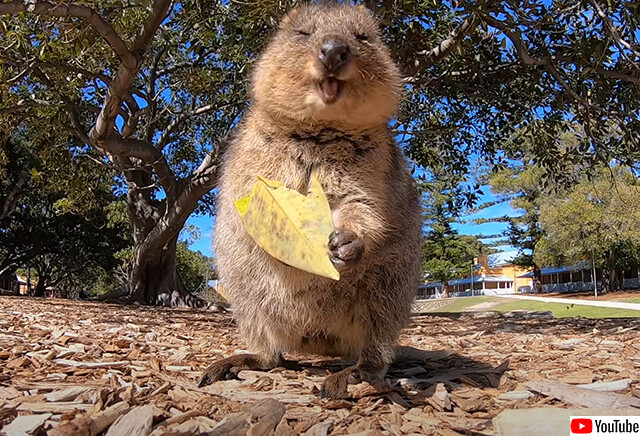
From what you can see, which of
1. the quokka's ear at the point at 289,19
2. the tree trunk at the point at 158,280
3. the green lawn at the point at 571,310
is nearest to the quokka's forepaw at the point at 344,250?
the quokka's ear at the point at 289,19

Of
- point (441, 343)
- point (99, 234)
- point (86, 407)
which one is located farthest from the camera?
point (99, 234)

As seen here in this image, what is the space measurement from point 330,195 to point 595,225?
32.6 metres

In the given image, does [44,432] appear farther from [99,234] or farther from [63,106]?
[99,234]

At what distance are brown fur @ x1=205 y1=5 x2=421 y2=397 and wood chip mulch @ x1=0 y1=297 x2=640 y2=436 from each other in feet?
0.95

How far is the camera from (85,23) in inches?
259

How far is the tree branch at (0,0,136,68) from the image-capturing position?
4.25 metres

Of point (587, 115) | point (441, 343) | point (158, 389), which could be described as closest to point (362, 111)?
point (158, 389)

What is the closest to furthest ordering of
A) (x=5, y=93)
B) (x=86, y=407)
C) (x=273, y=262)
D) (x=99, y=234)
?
(x=86, y=407) < (x=273, y=262) < (x=5, y=93) < (x=99, y=234)

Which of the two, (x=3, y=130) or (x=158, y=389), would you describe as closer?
(x=158, y=389)

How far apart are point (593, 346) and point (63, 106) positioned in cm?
868

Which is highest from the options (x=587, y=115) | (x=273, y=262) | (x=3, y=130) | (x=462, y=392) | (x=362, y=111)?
(x=3, y=130)

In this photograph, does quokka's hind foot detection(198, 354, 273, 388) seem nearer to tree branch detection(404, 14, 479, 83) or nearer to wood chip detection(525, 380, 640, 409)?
wood chip detection(525, 380, 640, 409)

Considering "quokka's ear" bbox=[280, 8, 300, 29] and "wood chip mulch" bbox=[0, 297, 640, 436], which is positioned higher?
"quokka's ear" bbox=[280, 8, 300, 29]

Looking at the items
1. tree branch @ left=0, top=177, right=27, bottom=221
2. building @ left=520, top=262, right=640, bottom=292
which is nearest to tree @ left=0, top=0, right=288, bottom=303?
tree branch @ left=0, top=177, right=27, bottom=221
